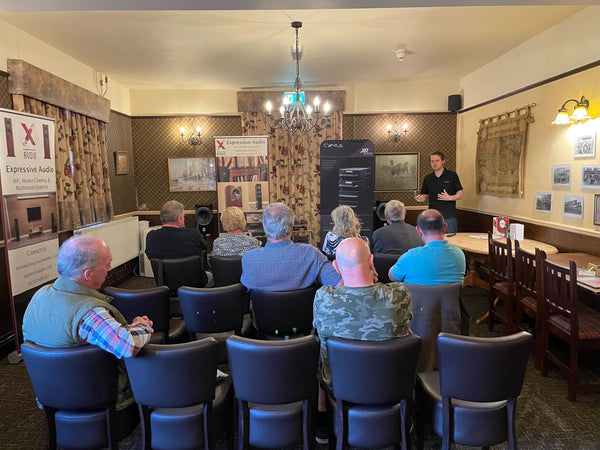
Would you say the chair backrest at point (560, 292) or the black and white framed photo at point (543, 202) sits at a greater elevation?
the black and white framed photo at point (543, 202)

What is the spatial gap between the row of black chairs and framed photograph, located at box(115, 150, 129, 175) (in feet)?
18.1

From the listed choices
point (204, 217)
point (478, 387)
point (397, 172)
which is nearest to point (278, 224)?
point (478, 387)

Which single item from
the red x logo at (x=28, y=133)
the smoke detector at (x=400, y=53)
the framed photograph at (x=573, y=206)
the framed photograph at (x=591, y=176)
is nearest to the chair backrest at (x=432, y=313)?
the framed photograph at (x=591, y=176)

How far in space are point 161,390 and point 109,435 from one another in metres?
0.38

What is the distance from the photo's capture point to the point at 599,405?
2801mm

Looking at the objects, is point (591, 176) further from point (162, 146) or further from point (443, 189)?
point (162, 146)

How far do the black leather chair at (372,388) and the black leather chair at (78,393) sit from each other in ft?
3.25

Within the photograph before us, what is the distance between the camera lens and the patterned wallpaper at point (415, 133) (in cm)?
752

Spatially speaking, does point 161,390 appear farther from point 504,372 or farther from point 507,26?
point 507,26

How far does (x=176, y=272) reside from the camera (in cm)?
351

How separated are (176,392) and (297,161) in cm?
626

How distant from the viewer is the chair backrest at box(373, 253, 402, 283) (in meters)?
3.48

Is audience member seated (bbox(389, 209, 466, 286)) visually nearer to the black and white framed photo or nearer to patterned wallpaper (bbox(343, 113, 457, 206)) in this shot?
the black and white framed photo

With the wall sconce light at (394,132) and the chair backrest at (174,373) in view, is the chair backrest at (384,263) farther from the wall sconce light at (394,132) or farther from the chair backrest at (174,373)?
the wall sconce light at (394,132)
